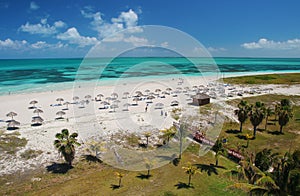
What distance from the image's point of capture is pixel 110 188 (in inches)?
607

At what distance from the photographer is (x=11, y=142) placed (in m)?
21.7

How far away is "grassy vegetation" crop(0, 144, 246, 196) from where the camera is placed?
592 inches

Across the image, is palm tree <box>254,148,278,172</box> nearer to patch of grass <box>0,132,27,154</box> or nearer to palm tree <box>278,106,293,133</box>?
palm tree <box>278,106,293,133</box>

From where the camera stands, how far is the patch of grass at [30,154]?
19.2m

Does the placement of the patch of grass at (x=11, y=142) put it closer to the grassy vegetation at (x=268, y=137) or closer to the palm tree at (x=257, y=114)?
the grassy vegetation at (x=268, y=137)

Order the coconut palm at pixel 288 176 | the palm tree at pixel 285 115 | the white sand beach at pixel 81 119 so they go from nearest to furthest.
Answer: the coconut palm at pixel 288 176, the white sand beach at pixel 81 119, the palm tree at pixel 285 115

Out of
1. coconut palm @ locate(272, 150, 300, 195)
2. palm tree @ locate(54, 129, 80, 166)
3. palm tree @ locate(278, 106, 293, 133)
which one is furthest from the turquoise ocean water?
coconut palm @ locate(272, 150, 300, 195)

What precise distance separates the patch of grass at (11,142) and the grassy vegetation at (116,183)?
4.70 meters

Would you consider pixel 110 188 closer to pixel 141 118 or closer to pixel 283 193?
pixel 283 193

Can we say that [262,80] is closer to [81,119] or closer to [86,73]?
[86,73]

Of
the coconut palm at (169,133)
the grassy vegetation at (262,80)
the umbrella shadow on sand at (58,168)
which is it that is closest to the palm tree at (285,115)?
the coconut palm at (169,133)

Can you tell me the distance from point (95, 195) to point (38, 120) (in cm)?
1570

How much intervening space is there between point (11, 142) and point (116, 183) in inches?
491

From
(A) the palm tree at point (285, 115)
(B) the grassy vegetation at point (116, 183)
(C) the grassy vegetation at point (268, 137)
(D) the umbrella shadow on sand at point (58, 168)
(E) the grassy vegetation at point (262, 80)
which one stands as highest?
(E) the grassy vegetation at point (262, 80)
